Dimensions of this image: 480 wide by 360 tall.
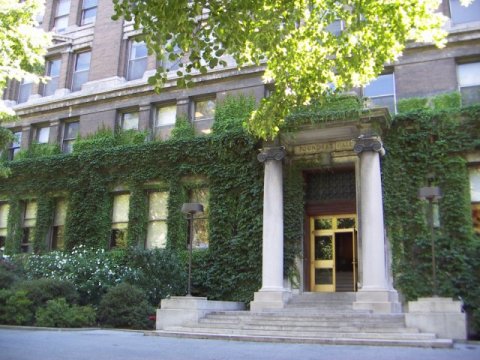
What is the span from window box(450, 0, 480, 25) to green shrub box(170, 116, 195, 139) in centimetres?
1059

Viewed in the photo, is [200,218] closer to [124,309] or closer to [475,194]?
[124,309]

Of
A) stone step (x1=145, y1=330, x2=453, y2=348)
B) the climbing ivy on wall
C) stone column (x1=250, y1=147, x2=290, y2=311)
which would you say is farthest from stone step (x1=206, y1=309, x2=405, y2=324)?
the climbing ivy on wall

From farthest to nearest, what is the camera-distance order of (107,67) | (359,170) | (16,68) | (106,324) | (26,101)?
1. (26,101)
2. (107,67)
3. (16,68)
4. (359,170)
5. (106,324)

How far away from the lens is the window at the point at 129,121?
23219mm

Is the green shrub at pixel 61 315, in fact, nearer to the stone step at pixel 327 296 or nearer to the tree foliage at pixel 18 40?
the stone step at pixel 327 296

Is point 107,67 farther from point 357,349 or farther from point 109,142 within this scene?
point 357,349

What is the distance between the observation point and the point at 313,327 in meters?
12.9

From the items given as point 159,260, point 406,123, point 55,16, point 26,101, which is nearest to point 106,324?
point 159,260

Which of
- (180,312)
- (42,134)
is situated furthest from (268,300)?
(42,134)

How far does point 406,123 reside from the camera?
55.8 feet

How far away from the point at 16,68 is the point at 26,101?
8.55 m

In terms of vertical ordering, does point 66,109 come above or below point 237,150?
above

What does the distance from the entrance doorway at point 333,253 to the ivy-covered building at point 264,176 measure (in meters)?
0.04

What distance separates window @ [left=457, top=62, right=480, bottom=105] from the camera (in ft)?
57.1
